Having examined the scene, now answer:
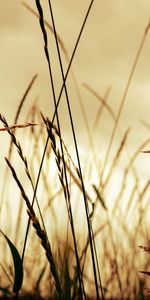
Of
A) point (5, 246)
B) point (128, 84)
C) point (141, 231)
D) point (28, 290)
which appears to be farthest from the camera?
point (5, 246)

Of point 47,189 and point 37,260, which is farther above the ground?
point 47,189

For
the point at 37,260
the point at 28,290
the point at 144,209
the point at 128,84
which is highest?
the point at 128,84

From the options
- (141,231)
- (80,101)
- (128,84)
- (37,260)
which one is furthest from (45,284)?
(128,84)

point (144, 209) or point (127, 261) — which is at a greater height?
point (144, 209)

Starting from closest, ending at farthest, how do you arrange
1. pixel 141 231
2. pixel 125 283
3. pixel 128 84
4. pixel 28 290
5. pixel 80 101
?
pixel 128 84
pixel 80 101
pixel 28 290
pixel 125 283
pixel 141 231

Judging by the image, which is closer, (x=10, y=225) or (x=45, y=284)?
(x=45, y=284)

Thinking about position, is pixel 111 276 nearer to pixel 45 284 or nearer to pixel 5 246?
pixel 45 284

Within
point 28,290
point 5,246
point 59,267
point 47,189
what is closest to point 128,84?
point 59,267

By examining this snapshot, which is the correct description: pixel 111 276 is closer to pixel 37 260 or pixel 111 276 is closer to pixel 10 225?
pixel 37 260

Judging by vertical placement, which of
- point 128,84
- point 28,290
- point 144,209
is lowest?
point 28,290
